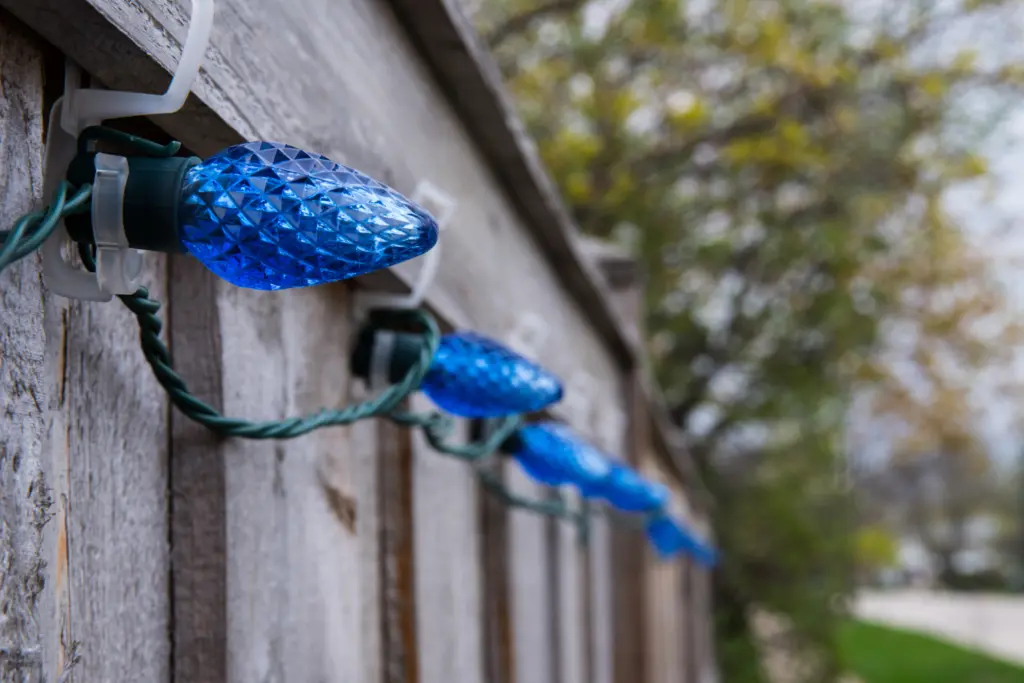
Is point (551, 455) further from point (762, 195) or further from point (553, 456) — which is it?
point (762, 195)

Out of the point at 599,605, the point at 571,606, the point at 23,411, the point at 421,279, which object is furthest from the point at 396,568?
the point at 599,605

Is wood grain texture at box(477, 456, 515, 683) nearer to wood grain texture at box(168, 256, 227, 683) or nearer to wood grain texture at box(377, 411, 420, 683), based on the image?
wood grain texture at box(377, 411, 420, 683)

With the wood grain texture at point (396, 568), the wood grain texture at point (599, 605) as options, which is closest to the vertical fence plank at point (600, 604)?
the wood grain texture at point (599, 605)

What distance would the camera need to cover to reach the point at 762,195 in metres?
6.44

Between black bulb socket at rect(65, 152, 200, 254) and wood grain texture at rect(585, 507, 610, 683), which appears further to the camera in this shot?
wood grain texture at rect(585, 507, 610, 683)

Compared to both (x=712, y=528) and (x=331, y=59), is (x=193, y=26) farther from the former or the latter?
(x=712, y=528)

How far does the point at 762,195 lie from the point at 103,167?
20.6 feet

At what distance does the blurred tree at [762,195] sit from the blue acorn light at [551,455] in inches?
A: 149

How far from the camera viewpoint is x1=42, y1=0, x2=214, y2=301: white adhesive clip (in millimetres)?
471

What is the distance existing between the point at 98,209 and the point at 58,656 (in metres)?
0.21

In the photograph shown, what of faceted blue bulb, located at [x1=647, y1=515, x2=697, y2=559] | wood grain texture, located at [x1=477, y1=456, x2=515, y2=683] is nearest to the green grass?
faceted blue bulb, located at [x1=647, y1=515, x2=697, y2=559]

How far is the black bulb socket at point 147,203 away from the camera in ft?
1.55

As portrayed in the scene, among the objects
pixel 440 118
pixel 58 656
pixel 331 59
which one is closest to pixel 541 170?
pixel 440 118

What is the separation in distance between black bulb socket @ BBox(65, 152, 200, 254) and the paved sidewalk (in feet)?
39.3
